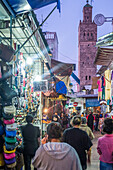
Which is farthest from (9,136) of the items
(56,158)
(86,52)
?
(86,52)

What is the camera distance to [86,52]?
69.2m

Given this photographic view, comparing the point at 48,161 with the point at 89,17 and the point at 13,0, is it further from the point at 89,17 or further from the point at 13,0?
the point at 89,17

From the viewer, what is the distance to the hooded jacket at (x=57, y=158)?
2500mm

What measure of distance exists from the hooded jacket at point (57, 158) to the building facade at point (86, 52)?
62.5m

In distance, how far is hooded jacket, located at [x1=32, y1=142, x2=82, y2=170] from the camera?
2.50 m

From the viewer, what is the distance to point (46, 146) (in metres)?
2.62

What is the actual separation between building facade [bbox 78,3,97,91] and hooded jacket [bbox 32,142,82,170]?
62468 millimetres

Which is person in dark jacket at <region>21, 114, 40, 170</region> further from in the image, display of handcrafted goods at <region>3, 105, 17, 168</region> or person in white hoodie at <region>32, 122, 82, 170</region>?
person in white hoodie at <region>32, 122, 82, 170</region>

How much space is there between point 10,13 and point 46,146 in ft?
10.3

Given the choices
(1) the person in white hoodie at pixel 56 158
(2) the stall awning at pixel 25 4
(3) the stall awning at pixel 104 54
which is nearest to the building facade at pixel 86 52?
(3) the stall awning at pixel 104 54

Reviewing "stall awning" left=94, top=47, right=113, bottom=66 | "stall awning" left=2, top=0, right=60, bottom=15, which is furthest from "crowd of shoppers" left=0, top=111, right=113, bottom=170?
"stall awning" left=94, top=47, right=113, bottom=66

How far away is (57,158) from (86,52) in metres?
68.1

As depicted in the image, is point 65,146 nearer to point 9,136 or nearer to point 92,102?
point 9,136

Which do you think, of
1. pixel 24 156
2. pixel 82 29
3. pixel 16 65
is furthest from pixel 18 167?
pixel 82 29
